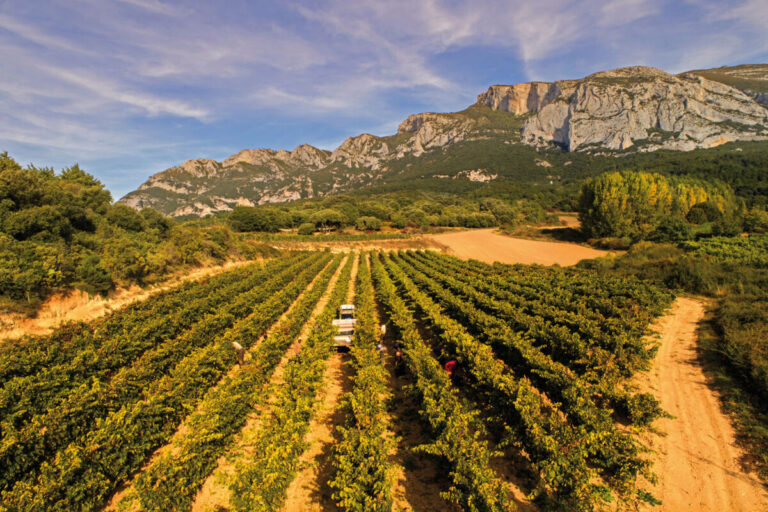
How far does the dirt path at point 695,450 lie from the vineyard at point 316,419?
65cm

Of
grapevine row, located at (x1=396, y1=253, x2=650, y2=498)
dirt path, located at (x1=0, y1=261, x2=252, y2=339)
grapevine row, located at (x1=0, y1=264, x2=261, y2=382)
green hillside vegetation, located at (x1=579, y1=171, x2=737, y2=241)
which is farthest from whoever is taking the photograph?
green hillside vegetation, located at (x1=579, y1=171, x2=737, y2=241)

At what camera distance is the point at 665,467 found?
7.48 meters

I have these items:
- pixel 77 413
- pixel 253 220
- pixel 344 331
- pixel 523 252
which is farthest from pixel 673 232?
pixel 253 220

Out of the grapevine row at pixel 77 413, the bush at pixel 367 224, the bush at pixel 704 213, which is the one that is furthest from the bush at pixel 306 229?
the bush at pixel 704 213

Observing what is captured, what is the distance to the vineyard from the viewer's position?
5875 millimetres

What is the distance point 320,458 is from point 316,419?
1794 millimetres

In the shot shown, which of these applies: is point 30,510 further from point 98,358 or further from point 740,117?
point 740,117

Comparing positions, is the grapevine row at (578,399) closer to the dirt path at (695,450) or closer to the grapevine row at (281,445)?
the dirt path at (695,450)

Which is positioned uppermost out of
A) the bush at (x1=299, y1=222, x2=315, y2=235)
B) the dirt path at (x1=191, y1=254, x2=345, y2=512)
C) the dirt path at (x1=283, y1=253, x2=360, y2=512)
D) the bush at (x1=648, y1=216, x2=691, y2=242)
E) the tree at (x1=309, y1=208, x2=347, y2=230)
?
the tree at (x1=309, y1=208, x2=347, y2=230)

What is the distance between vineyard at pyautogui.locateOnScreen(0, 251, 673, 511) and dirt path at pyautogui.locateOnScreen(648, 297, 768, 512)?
650mm

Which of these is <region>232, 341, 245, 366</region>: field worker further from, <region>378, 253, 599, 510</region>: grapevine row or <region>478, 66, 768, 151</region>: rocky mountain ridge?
<region>478, 66, 768, 151</region>: rocky mountain ridge

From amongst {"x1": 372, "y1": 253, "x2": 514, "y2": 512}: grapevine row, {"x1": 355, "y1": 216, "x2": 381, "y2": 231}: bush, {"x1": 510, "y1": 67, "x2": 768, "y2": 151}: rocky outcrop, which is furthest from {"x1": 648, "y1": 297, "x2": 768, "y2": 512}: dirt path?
{"x1": 510, "y1": 67, "x2": 768, "y2": 151}: rocky outcrop

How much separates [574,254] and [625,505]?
48.8 m

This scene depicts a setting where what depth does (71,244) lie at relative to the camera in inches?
1009
